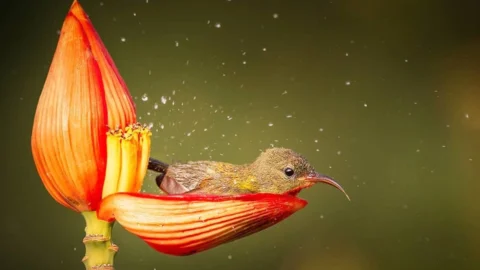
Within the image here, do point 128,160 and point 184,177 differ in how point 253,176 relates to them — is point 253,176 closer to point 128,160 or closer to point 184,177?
point 184,177

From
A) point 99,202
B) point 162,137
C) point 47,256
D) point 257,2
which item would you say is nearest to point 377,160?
point 257,2

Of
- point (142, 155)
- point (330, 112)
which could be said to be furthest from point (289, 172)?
point (330, 112)

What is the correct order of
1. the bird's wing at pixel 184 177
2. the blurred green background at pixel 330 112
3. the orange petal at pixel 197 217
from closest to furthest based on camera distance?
the orange petal at pixel 197 217, the bird's wing at pixel 184 177, the blurred green background at pixel 330 112

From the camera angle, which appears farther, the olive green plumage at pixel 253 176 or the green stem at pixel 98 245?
the olive green plumage at pixel 253 176

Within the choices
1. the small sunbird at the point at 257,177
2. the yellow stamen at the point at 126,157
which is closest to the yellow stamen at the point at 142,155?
the yellow stamen at the point at 126,157

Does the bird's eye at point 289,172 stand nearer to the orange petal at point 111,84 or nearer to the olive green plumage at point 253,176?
the olive green plumage at point 253,176

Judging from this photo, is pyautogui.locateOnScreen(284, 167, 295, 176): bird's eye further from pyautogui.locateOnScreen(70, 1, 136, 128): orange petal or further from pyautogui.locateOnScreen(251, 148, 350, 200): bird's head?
pyautogui.locateOnScreen(70, 1, 136, 128): orange petal
